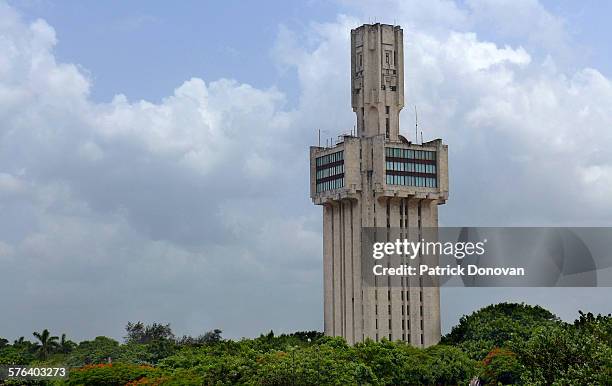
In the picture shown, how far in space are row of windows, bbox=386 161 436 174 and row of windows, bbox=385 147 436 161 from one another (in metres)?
0.86

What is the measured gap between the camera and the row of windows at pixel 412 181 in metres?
120

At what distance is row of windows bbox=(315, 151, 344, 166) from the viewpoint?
122 meters

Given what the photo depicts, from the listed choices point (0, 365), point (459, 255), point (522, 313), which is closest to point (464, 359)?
point (459, 255)

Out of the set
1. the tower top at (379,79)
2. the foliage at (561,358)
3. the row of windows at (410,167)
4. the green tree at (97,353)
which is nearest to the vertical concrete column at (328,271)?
the row of windows at (410,167)

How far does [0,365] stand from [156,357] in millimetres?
37301

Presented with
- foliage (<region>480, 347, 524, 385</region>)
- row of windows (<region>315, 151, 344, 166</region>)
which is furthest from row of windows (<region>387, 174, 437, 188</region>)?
foliage (<region>480, 347, 524, 385</region>)

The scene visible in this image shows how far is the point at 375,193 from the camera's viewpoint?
119188 mm

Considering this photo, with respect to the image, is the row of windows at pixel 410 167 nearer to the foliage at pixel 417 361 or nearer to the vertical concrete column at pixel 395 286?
the vertical concrete column at pixel 395 286

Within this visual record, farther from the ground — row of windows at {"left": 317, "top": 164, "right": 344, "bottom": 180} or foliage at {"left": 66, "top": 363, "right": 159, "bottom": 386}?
row of windows at {"left": 317, "top": 164, "right": 344, "bottom": 180}

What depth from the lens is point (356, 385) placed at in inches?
2913

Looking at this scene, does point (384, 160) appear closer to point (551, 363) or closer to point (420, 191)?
point (420, 191)

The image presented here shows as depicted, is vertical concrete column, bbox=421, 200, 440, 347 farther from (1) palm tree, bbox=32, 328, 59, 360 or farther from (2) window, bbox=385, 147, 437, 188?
(1) palm tree, bbox=32, 328, 59, 360

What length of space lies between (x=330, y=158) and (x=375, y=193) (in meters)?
8.23

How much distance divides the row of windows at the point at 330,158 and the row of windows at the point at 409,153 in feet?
18.9
